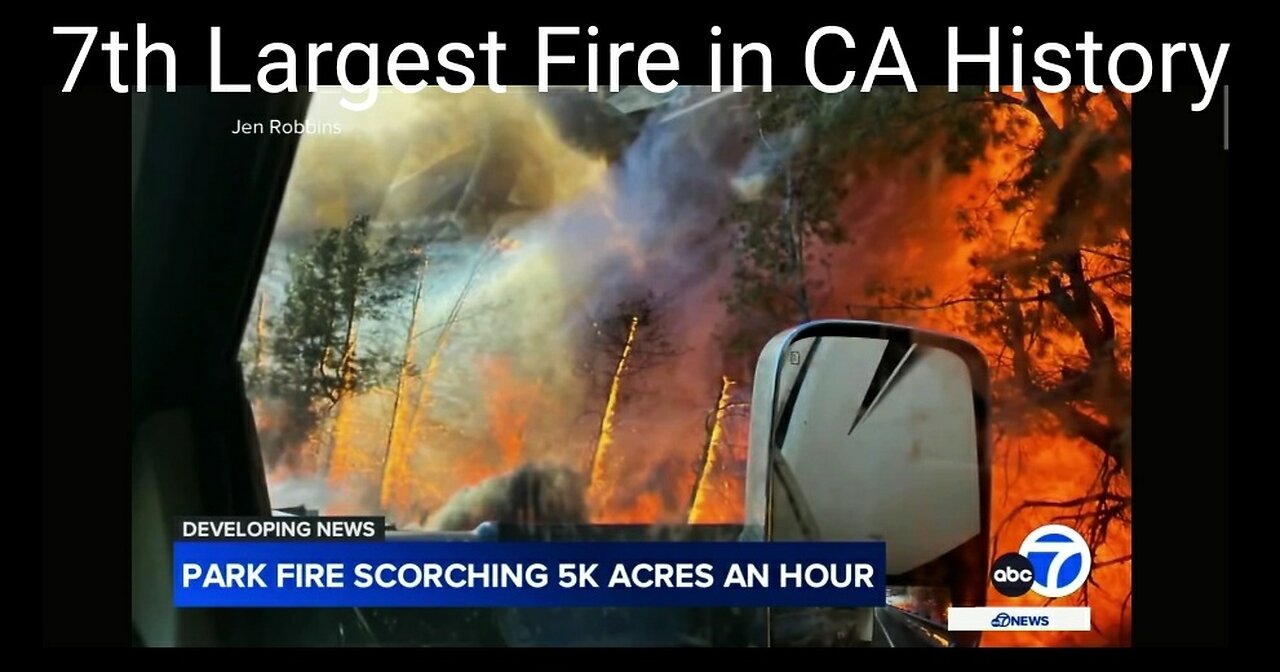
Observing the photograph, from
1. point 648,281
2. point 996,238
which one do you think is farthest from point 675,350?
point 996,238

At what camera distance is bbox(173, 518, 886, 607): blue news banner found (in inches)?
96.9

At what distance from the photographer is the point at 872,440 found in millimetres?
2447

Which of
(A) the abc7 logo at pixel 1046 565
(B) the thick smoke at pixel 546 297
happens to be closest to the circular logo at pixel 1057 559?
(A) the abc7 logo at pixel 1046 565

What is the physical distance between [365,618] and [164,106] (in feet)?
4.95

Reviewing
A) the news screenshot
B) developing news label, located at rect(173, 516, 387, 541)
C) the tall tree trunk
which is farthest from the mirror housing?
developing news label, located at rect(173, 516, 387, 541)

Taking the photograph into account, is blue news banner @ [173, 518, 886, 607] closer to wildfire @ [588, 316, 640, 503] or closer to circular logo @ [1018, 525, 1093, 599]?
wildfire @ [588, 316, 640, 503]

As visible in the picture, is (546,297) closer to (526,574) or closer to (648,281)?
(648,281)

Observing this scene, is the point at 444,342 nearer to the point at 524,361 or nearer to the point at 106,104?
the point at 524,361

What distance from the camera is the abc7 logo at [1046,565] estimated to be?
247 cm

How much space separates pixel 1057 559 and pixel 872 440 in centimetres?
60

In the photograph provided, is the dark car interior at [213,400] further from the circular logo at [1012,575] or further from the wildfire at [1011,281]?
the wildfire at [1011,281]

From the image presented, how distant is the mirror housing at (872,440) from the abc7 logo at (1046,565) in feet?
0.37

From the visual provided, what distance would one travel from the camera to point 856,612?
248 centimetres

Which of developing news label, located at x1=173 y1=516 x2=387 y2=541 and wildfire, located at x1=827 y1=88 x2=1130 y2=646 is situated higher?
wildfire, located at x1=827 y1=88 x2=1130 y2=646
